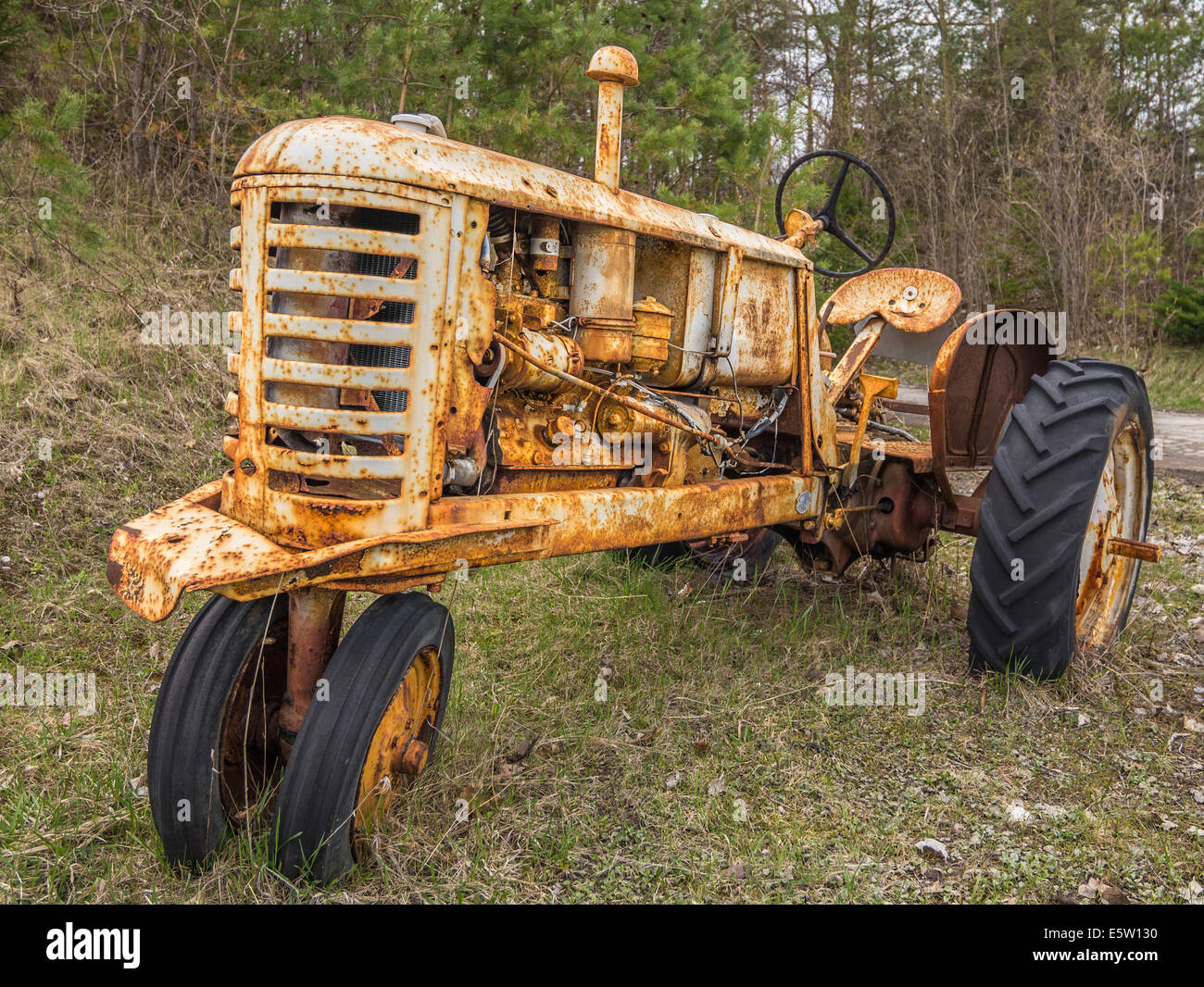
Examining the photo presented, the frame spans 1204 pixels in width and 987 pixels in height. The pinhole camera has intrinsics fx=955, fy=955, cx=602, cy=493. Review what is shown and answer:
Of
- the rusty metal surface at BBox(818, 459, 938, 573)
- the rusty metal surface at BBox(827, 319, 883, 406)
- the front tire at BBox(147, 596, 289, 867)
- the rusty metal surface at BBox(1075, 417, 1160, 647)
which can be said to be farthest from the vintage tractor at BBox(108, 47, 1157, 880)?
the rusty metal surface at BBox(818, 459, 938, 573)

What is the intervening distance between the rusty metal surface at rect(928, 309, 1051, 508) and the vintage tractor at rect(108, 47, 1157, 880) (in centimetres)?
36

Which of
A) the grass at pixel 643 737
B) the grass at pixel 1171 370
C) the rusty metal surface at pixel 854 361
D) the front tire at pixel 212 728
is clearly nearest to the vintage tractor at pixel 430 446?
the front tire at pixel 212 728

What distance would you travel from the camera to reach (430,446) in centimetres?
231

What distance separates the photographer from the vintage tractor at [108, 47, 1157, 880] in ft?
7.24

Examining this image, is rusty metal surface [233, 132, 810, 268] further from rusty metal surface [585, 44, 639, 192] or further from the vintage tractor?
rusty metal surface [585, 44, 639, 192]

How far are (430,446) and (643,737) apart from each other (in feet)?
4.70

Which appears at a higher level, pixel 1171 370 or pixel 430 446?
pixel 1171 370

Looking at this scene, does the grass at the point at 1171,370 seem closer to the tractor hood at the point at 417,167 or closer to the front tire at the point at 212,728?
the tractor hood at the point at 417,167

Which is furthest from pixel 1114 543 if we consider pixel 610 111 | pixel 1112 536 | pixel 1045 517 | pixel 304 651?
pixel 304 651

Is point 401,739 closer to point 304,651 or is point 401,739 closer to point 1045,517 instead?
point 304,651

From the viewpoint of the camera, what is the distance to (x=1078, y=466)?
10.8 feet

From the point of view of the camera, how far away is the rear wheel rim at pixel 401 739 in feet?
7.67

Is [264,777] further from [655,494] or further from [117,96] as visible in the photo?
[117,96]

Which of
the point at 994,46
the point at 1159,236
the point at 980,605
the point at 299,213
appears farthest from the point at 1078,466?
the point at 994,46
